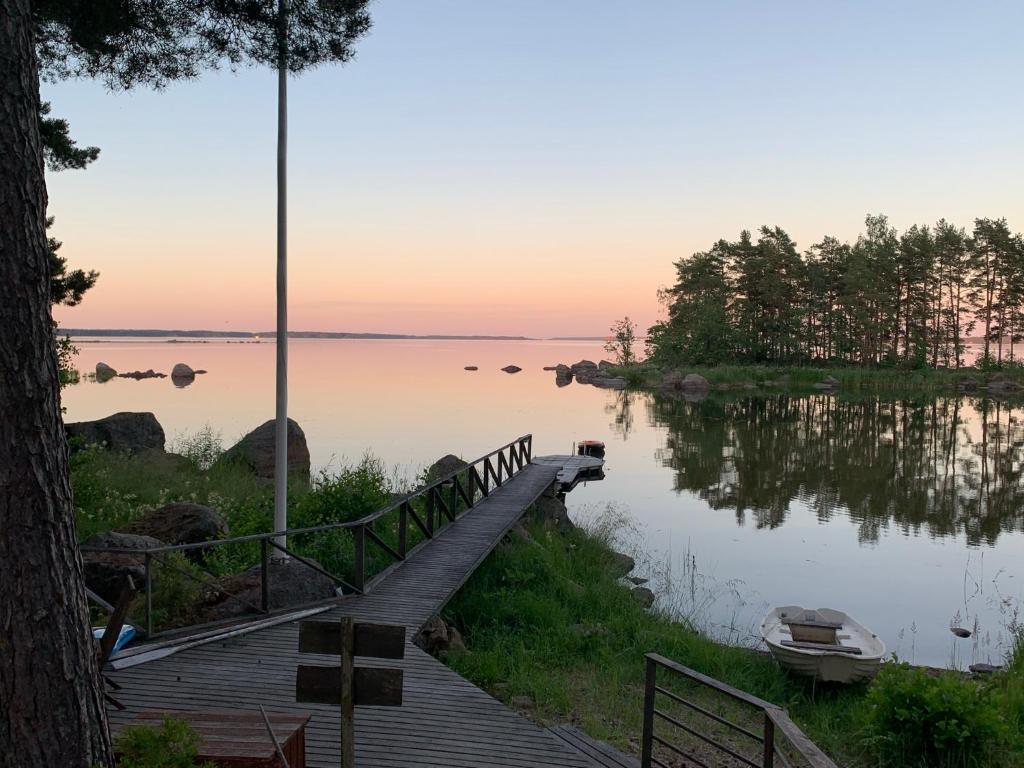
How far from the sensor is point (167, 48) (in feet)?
32.0

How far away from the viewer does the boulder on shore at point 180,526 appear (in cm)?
1152

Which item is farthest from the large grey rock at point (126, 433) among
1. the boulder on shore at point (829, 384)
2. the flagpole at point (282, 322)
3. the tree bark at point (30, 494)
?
the boulder on shore at point (829, 384)

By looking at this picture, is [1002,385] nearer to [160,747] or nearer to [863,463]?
[863,463]

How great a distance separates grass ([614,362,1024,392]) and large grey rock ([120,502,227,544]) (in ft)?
201

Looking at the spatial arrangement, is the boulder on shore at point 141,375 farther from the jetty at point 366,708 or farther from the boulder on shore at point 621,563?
the jetty at point 366,708

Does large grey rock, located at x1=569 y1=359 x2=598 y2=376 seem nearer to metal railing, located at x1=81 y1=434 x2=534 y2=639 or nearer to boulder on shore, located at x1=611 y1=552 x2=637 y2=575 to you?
metal railing, located at x1=81 y1=434 x2=534 y2=639

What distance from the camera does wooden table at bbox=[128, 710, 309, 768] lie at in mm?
4867

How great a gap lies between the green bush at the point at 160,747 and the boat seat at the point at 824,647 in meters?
8.33

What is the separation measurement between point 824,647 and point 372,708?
258 inches

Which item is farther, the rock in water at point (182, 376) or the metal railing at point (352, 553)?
the rock in water at point (182, 376)

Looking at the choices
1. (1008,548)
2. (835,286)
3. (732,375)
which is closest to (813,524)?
(1008,548)

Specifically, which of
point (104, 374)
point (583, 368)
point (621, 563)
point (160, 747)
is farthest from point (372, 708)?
point (583, 368)

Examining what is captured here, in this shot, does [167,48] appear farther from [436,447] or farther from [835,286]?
[835,286]

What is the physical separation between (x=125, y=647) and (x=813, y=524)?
1776 centimetres
